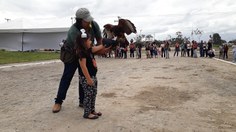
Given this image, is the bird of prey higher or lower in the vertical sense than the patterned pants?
higher

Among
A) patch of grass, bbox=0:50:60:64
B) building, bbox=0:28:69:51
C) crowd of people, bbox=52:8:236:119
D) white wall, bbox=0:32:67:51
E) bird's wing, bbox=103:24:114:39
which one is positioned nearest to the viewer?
bird's wing, bbox=103:24:114:39

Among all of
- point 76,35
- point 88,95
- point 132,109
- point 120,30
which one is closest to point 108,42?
point 120,30

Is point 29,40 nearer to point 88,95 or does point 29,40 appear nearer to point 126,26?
point 88,95

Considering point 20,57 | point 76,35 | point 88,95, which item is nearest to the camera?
point 76,35

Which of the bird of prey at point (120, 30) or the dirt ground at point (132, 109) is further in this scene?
the dirt ground at point (132, 109)

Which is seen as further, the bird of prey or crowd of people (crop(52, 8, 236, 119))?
crowd of people (crop(52, 8, 236, 119))

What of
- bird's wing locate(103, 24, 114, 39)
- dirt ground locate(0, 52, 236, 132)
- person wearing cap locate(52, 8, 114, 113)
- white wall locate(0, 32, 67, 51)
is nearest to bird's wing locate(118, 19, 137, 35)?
bird's wing locate(103, 24, 114, 39)

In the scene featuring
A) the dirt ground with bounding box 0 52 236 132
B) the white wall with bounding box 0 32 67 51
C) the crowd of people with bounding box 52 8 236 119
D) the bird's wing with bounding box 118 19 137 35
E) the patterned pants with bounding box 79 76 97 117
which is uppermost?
the white wall with bounding box 0 32 67 51

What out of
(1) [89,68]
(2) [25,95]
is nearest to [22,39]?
(2) [25,95]

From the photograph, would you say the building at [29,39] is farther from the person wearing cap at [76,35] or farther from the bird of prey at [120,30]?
the bird of prey at [120,30]

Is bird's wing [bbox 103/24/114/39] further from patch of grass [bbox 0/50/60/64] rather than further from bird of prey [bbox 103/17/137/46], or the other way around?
patch of grass [bbox 0/50/60/64]

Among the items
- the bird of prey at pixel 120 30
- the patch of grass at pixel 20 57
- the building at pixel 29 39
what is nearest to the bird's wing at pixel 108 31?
the bird of prey at pixel 120 30

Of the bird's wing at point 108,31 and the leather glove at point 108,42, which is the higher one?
the bird's wing at point 108,31

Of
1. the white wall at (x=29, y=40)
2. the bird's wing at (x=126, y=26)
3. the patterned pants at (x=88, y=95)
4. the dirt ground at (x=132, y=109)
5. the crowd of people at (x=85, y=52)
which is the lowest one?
the dirt ground at (x=132, y=109)
